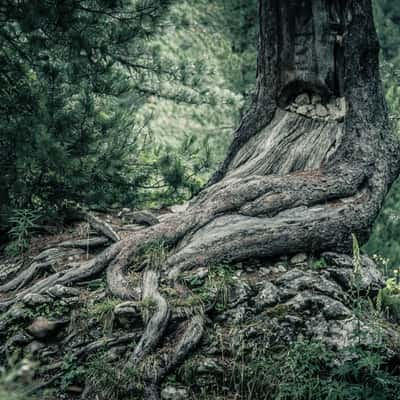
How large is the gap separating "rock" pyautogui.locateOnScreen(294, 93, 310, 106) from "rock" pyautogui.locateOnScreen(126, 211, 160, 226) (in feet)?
6.18

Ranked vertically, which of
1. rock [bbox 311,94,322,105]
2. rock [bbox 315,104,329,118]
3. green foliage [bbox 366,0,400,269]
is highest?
rock [bbox 311,94,322,105]

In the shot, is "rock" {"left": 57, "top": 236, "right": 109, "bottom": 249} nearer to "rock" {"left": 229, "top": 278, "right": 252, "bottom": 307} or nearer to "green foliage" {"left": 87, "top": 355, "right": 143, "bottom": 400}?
"rock" {"left": 229, "top": 278, "right": 252, "bottom": 307}

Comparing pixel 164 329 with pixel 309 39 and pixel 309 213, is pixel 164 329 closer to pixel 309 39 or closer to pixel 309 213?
pixel 309 213

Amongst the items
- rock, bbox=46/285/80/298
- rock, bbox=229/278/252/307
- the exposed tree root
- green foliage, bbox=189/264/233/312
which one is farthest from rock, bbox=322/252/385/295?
rock, bbox=46/285/80/298

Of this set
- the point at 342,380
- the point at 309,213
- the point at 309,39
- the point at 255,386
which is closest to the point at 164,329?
the point at 255,386

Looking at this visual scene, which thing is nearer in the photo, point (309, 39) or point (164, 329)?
point (164, 329)

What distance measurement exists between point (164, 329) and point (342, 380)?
4.24 feet

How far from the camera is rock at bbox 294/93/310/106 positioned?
6039mm

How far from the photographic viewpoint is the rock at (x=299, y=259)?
5.22 metres

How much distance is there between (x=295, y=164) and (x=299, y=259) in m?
1.08

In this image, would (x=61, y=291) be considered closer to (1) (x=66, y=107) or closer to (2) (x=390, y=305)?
(1) (x=66, y=107)

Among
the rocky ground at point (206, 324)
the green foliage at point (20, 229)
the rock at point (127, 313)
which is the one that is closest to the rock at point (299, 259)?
the rocky ground at point (206, 324)

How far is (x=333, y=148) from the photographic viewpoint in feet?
19.1

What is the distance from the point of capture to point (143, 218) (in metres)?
5.96
